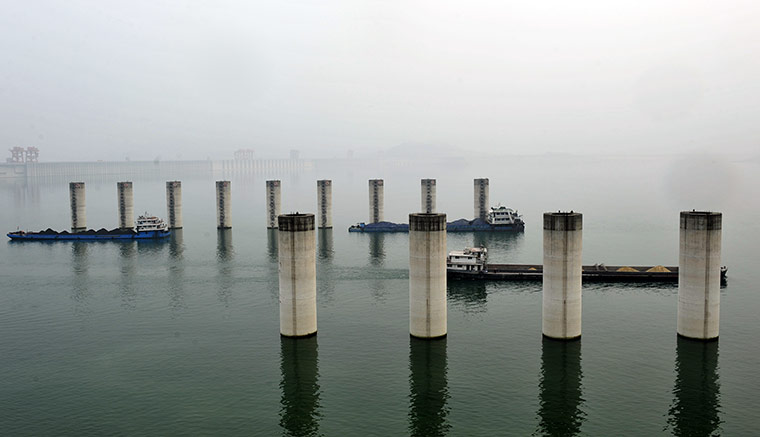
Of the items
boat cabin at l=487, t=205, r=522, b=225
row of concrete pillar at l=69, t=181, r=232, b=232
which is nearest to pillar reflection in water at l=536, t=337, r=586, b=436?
boat cabin at l=487, t=205, r=522, b=225

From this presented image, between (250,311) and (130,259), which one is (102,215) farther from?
(250,311)

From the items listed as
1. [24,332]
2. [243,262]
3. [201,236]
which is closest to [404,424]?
[24,332]

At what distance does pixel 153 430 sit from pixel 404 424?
12.9 meters

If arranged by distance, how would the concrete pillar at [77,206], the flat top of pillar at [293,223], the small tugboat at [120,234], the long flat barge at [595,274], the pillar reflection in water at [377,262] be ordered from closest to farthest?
the flat top of pillar at [293,223] < the pillar reflection in water at [377,262] < the long flat barge at [595,274] < the small tugboat at [120,234] < the concrete pillar at [77,206]

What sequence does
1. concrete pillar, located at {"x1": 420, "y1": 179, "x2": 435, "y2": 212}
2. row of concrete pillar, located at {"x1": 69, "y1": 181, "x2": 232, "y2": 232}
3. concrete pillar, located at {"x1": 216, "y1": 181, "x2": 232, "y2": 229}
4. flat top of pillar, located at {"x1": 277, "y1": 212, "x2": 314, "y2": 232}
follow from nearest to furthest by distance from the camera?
1. flat top of pillar, located at {"x1": 277, "y1": 212, "x2": 314, "y2": 232}
2. row of concrete pillar, located at {"x1": 69, "y1": 181, "x2": 232, "y2": 232}
3. concrete pillar, located at {"x1": 216, "y1": 181, "x2": 232, "y2": 229}
4. concrete pillar, located at {"x1": 420, "y1": 179, "x2": 435, "y2": 212}

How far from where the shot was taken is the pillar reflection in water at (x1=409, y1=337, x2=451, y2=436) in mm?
32406

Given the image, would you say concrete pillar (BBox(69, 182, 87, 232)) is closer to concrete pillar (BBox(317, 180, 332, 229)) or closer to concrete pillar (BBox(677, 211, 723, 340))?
→ concrete pillar (BBox(317, 180, 332, 229))

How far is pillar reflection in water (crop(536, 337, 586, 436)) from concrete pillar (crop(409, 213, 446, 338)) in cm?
799

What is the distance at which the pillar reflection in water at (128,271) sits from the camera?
60.4m

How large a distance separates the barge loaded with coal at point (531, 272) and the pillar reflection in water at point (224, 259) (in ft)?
79.0

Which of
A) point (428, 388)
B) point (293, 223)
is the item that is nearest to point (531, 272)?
point (293, 223)

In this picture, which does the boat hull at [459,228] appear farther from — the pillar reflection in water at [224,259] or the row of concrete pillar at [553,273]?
the row of concrete pillar at [553,273]

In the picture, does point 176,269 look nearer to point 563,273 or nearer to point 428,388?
point 428,388

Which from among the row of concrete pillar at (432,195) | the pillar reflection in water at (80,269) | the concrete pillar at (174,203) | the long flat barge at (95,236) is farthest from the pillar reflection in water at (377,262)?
the concrete pillar at (174,203)
